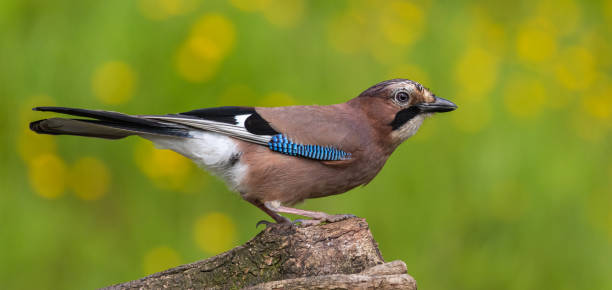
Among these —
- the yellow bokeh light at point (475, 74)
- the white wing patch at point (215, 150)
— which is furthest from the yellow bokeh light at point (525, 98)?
the white wing patch at point (215, 150)

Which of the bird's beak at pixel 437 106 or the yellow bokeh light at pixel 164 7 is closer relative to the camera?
the bird's beak at pixel 437 106

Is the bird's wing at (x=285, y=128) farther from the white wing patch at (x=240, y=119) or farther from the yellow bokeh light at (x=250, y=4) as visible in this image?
the yellow bokeh light at (x=250, y=4)

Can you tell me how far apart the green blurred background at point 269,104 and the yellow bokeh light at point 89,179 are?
11mm

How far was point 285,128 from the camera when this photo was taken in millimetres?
4781

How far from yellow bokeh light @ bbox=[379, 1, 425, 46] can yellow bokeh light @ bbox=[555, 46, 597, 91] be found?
1368 mm

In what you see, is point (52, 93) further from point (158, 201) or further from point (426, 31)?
point (426, 31)

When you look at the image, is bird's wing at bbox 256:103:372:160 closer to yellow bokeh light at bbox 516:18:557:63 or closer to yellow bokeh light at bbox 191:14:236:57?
yellow bokeh light at bbox 191:14:236:57

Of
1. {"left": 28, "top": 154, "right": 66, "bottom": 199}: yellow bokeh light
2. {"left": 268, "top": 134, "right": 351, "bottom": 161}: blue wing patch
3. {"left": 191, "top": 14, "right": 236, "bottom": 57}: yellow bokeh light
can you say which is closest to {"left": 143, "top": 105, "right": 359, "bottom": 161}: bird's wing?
{"left": 268, "top": 134, "right": 351, "bottom": 161}: blue wing patch

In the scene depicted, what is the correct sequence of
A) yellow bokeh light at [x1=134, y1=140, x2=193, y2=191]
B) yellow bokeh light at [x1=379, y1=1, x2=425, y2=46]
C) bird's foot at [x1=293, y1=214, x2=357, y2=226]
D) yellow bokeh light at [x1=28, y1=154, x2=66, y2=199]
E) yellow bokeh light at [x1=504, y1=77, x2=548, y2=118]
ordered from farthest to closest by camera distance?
yellow bokeh light at [x1=379, y1=1, x2=425, y2=46] < yellow bokeh light at [x1=504, y1=77, x2=548, y2=118] < yellow bokeh light at [x1=134, y1=140, x2=193, y2=191] < yellow bokeh light at [x1=28, y1=154, x2=66, y2=199] < bird's foot at [x1=293, y1=214, x2=357, y2=226]

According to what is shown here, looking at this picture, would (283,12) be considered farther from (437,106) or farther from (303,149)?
(303,149)

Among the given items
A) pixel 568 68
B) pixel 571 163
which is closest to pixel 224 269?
pixel 571 163

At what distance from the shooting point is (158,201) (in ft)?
21.2

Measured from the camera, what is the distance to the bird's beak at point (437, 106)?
16.1 ft

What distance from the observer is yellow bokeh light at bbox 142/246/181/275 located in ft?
20.0
